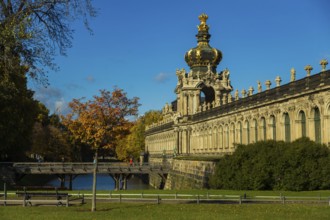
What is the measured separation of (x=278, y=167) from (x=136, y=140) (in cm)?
7434

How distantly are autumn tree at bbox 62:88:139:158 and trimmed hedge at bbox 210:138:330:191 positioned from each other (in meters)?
55.1

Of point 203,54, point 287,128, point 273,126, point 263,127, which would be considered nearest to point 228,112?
point 263,127

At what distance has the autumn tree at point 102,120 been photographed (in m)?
90.7

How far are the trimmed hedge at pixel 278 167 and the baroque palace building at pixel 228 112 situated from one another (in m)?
2.12

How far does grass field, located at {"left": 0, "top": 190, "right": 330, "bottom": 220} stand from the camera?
19406mm

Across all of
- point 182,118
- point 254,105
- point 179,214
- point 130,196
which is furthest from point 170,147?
point 179,214

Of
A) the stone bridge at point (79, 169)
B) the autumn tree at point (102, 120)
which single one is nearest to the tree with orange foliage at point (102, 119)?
the autumn tree at point (102, 120)

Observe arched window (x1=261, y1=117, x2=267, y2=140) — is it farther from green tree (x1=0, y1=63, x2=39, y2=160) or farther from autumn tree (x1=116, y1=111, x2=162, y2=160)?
autumn tree (x1=116, y1=111, x2=162, y2=160)

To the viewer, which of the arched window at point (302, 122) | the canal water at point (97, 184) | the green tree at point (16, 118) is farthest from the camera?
the canal water at point (97, 184)

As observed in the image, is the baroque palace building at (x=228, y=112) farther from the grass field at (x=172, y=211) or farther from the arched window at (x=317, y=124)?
the grass field at (x=172, y=211)

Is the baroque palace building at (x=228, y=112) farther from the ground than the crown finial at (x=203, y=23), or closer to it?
closer to it

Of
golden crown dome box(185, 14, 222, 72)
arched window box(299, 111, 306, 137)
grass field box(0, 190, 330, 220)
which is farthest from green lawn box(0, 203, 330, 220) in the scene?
golden crown dome box(185, 14, 222, 72)

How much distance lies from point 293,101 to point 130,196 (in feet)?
49.8

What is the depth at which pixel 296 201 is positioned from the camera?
2467 cm
